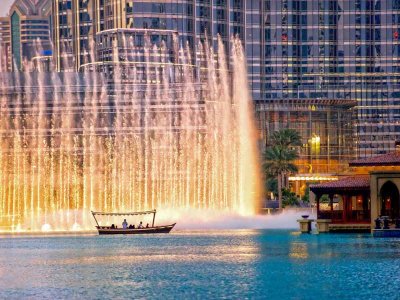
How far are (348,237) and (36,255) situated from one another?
29.0 metres

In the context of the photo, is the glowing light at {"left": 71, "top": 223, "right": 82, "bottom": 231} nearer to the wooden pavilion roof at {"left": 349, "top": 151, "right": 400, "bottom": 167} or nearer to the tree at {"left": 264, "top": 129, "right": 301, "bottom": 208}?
the tree at {"left": 264, "top": 129, "right": 301, "bottom": 208}

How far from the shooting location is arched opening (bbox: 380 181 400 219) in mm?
118188

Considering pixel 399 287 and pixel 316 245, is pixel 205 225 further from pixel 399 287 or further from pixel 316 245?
pixel 399 287

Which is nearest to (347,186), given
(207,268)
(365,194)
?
(365,194)

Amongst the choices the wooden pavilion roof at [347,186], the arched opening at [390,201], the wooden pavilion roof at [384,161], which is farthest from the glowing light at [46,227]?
the arched opening at [390,201]

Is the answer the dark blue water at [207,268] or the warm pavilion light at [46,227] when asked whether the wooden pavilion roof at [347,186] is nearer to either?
the dark blue water at [207,268]

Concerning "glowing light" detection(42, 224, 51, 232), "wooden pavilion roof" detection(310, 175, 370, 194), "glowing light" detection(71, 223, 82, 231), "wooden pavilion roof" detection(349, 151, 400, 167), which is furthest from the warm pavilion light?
"wooden pavilion roof" detection(349, 151, 400, 167)

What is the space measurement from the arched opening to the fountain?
96.1 feet

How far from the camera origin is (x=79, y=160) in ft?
575

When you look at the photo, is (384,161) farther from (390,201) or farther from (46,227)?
(46,227)

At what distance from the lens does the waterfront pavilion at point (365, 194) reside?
117 m

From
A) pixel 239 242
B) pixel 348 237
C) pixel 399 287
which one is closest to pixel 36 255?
pixel 239 242

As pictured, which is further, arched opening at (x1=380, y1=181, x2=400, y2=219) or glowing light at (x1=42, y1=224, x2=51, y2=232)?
glowing light at (x1=42, y1=224, x2=51, y2=232)

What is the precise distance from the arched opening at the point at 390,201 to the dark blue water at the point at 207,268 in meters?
4.02
